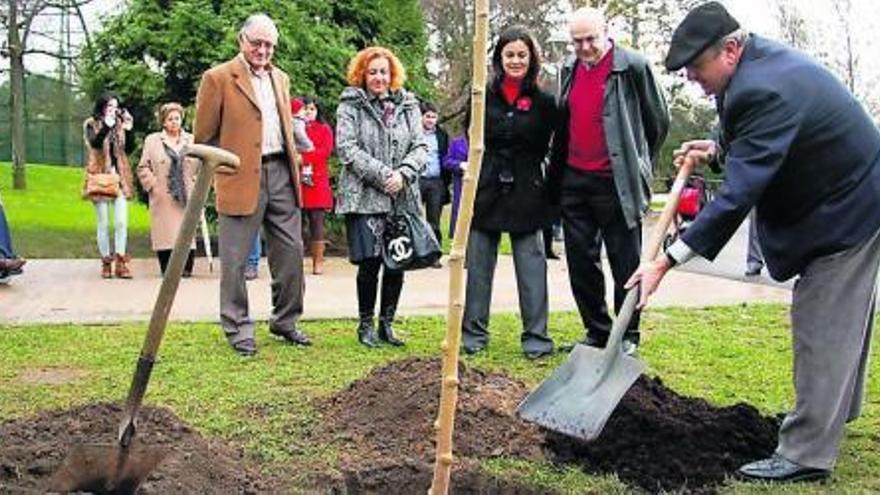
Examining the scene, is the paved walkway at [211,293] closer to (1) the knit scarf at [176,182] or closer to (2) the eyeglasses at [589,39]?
(1) the knit scarf at [176,182]

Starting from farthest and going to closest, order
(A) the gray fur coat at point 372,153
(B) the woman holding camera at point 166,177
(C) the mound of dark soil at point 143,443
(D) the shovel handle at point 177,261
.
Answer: (B) the woman holding camera at point 166,177 → (A) the gray fur coat at point 372,153 → (C) the mound of dark soil at point 143,443 → (D) the shovel handle at point 177,261

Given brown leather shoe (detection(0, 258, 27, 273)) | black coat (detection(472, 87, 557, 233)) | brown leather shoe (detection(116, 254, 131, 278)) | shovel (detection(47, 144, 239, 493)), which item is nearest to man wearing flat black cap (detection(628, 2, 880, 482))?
shovel (detection(47, 144, 239, 493))

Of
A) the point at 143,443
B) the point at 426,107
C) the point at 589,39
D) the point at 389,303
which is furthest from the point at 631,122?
the point at 426,107

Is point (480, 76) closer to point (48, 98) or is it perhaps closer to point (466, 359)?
point (466, 359)

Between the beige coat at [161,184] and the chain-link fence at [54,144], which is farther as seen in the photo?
the chain-link fence at [54,144]

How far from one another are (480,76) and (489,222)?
15.1 ft

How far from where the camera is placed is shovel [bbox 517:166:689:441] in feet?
15.6

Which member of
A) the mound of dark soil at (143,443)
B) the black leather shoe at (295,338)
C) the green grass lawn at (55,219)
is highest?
the mound of dark soil at (143,443)

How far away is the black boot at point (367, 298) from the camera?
24.8ft

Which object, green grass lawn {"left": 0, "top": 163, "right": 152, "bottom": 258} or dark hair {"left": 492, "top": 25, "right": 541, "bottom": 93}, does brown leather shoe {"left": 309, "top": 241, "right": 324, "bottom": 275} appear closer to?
green grass lawn {"left": 0, "top": 163, "right": 152, "bottom": 258}

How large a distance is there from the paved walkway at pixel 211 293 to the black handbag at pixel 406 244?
177 centimetres

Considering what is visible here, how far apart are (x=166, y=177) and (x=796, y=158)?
26.5 ft

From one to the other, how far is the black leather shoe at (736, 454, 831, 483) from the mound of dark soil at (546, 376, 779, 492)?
87 millimetres

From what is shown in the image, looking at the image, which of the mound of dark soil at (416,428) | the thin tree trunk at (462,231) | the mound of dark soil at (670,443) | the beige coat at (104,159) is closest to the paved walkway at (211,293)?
the beige coat at (104,159)
